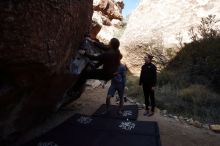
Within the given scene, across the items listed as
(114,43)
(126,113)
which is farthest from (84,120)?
(114,43)

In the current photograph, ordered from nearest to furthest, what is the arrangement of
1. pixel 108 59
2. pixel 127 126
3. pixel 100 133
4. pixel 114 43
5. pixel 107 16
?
pixel 108 59 → pixel 114 43 → pixel 100 133 → pixel 127 126 → pixel 107 16

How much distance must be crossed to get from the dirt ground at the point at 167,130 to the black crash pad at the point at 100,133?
26cm

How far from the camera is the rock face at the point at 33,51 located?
3.80m

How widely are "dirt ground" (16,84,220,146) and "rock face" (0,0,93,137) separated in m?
0.83

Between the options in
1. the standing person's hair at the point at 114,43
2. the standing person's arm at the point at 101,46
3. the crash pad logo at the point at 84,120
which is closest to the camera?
the standing person's hair at the point at 114,43

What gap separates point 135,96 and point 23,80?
6014 mm

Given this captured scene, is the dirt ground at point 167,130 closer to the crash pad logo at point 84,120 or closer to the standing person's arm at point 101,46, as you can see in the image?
the crash pad logo at point 84,120

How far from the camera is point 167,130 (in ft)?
21.9

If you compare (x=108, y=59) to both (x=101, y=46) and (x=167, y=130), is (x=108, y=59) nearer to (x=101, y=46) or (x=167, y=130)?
(x=101, y=46)

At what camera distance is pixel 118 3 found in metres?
26.2

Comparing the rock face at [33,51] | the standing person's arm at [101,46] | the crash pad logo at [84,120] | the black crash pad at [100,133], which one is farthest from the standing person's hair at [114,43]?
the crash pad logo at [84,120]

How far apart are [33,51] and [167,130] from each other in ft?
12.5

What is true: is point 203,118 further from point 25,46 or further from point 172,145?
point 25,46

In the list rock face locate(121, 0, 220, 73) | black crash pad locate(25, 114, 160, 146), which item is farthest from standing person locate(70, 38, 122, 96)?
rock face locate(121, 0, 220, 73)
